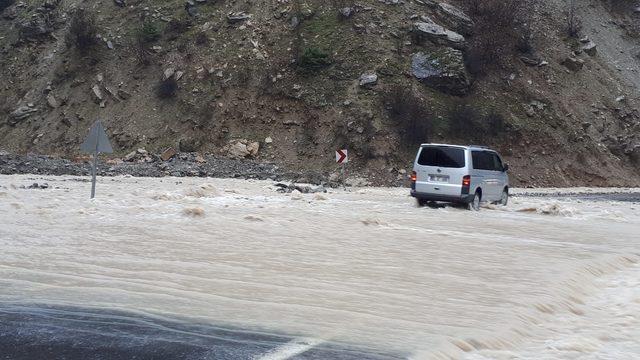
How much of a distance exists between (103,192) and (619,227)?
596 inches

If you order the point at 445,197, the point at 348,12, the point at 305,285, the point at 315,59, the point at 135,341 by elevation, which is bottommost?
the point at 135,341

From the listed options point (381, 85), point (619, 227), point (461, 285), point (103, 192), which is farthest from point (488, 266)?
point (381, 85)

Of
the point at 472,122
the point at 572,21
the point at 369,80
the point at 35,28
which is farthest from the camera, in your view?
the point at 572,21

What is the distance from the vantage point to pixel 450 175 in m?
21.2

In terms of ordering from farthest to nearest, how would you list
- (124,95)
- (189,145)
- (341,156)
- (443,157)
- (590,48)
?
(590,48), (124,95), (189,145), (341,156), (443,157)

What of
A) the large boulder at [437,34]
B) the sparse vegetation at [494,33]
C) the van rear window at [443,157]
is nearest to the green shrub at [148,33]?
the large boulder at [437,34]

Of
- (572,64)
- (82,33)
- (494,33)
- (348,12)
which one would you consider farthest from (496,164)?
(82,33)

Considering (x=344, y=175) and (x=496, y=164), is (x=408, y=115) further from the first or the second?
(x=496, y=164)

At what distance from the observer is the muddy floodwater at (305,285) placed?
6.59 m

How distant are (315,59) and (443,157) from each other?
2185 centimetres

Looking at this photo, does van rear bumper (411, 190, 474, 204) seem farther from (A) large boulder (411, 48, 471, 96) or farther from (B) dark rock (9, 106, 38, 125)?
(B) dark rock (9, 106, 38, 125)

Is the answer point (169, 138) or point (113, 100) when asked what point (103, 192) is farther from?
point (113, 100)

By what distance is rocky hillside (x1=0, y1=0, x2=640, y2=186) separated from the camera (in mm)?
39719

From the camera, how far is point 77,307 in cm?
778
